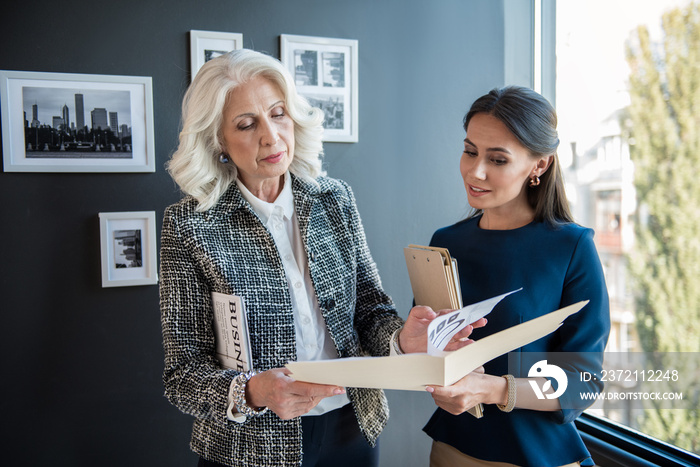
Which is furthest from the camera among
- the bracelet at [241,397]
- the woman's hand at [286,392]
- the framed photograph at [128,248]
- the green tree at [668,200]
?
the framed photograph at [128,248]

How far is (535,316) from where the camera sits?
4.53 ft

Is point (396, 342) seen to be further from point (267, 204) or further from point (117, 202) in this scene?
point (117, 202)

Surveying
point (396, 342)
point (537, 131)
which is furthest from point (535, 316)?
point (537, 131)

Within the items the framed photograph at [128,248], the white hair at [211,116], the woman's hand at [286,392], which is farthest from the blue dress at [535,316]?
the framed photograph at [128,248]

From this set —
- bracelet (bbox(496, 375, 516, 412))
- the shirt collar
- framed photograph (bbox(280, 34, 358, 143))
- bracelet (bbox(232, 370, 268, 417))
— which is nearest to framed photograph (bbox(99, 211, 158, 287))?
the shirt collar

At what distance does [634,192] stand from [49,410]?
232 cm

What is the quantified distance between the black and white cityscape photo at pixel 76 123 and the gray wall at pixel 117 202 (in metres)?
0.08

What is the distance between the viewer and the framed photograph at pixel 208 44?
2.10m

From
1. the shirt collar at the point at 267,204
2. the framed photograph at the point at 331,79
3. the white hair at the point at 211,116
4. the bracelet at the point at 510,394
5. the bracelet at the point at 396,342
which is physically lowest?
the bracelet at the point at 510,394

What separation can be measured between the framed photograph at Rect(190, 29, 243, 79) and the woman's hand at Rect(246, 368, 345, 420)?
52.8 inches

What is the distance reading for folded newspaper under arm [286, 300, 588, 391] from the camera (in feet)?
3.11

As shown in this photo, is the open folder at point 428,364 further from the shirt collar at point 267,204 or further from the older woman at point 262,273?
the shirt collar at point 267,204

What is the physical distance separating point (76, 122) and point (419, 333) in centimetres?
145

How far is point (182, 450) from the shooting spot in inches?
86.2
